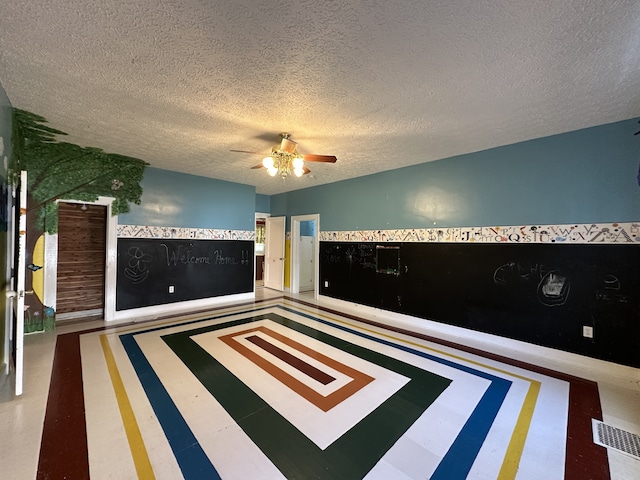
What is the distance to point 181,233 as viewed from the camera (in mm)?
5066

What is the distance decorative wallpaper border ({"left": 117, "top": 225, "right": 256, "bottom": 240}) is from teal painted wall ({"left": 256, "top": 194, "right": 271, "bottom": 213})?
131 centimetres

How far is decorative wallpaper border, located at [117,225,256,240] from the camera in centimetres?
452

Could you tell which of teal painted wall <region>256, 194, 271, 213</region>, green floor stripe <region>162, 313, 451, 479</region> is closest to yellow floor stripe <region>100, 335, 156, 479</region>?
green floor stripe <region>162, 313, 451, 479</region>

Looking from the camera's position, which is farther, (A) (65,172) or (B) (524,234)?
(A) (65,172)

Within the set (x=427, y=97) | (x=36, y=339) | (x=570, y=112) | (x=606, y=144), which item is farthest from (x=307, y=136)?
(x=36, y=339)

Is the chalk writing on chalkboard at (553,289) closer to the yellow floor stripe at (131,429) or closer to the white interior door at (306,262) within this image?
the yellow floor stripe at (131,429)

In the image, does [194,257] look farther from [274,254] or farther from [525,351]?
[525,351]

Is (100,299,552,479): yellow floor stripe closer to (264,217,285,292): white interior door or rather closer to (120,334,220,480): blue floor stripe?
(120,334,220,480): blue floor stripe

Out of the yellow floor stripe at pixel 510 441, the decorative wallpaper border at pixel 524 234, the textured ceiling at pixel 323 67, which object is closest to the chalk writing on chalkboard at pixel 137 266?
the yellow floor stripe at pixel 510 441

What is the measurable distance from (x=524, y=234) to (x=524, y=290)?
28.6 inches

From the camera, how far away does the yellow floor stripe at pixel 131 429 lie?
1.56 metres

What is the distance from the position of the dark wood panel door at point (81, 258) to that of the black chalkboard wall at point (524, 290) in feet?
16.2

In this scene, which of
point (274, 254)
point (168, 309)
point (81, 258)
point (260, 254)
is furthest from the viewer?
point (260, 254)

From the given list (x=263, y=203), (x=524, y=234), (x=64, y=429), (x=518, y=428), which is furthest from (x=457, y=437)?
(x=263, y=203)
